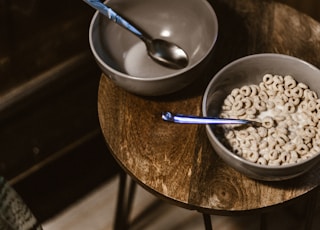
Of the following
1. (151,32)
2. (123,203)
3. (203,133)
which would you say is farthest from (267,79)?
(123,203)

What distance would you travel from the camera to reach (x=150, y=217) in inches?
56.7

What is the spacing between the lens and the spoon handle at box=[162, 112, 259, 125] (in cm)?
88

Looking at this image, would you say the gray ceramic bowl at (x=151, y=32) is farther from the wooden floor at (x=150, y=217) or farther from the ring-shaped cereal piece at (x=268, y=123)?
the wooden floor at (x=150, y=217)

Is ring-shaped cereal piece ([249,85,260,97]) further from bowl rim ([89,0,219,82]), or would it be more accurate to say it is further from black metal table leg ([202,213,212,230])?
black metal table leg ([202,213,212,230])

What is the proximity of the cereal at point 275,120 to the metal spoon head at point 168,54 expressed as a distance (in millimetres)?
120

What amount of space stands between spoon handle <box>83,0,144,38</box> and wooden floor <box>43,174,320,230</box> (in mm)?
568

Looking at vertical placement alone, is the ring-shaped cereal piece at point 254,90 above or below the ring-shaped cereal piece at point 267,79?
below

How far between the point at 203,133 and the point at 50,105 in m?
0.53

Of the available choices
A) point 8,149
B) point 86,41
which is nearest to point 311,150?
point 86,41

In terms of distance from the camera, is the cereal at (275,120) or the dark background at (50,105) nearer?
the cereal at (275,120)

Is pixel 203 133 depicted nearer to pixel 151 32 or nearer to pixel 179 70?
pixel 179 70

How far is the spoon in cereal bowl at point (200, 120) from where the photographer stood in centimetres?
88

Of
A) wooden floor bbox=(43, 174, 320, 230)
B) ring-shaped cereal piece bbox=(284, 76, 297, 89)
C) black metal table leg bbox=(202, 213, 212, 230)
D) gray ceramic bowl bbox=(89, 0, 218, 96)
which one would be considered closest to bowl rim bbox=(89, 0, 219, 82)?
gray ceramic bowl bbox=(89, 0, 218, 96)

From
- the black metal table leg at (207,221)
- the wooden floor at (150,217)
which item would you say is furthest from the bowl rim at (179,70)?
the wooden floor at (150,217)
